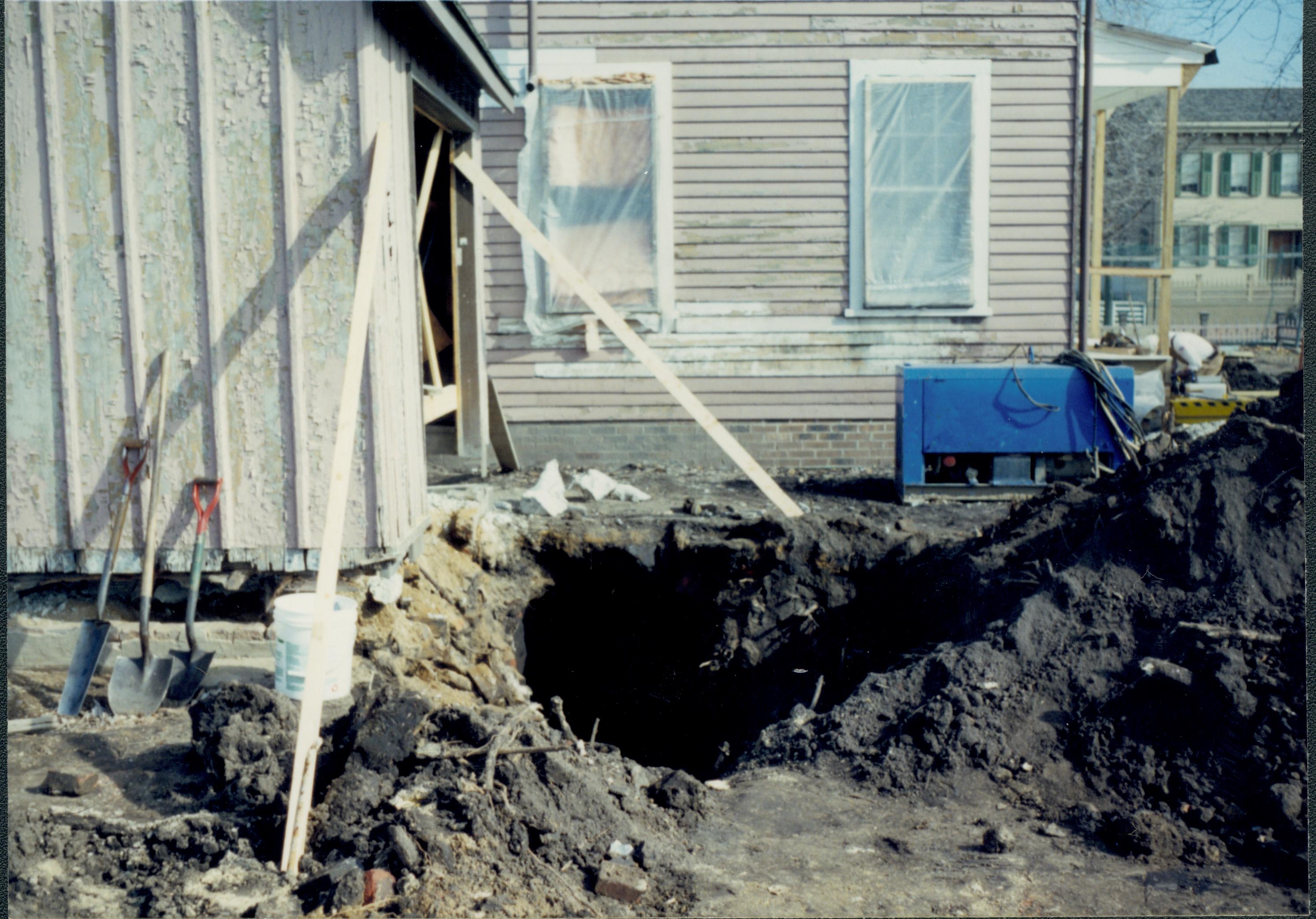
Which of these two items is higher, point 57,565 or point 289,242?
point 289,242

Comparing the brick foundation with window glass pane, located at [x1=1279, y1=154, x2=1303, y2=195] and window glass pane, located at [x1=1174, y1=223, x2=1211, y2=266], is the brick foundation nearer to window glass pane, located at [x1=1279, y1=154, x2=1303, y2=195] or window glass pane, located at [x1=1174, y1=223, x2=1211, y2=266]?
window glass pane, located at [x1=1174, y1=223, x2=1211, y2=266]

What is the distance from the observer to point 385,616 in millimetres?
5668

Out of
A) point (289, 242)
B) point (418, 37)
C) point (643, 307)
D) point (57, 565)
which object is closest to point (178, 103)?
point (289, 242)

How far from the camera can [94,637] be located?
496 cm

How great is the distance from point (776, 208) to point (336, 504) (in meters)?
6.83

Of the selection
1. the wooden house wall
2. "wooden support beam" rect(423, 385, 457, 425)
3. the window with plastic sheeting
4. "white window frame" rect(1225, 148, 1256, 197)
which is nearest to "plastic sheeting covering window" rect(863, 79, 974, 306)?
the window with plastic sheeting

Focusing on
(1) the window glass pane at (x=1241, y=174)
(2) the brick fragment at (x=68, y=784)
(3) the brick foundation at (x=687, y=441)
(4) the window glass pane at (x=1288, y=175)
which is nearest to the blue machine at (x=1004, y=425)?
(3) the brick foundation at (x=687, y=441)

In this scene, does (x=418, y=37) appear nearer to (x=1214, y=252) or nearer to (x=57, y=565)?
(x=57, y=565)

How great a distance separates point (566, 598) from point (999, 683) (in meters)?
3.69

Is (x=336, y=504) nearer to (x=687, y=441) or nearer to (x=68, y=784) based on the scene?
(x=68, y=784)

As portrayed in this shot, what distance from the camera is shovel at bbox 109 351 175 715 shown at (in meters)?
4.92

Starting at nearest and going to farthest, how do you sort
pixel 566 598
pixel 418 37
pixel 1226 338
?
pixel 418 37 → pixel 566 598 → pixel 1226 338

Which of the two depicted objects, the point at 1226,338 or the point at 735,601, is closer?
the point at 735,601

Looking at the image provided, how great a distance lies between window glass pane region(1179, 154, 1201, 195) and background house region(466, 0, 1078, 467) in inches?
1241
